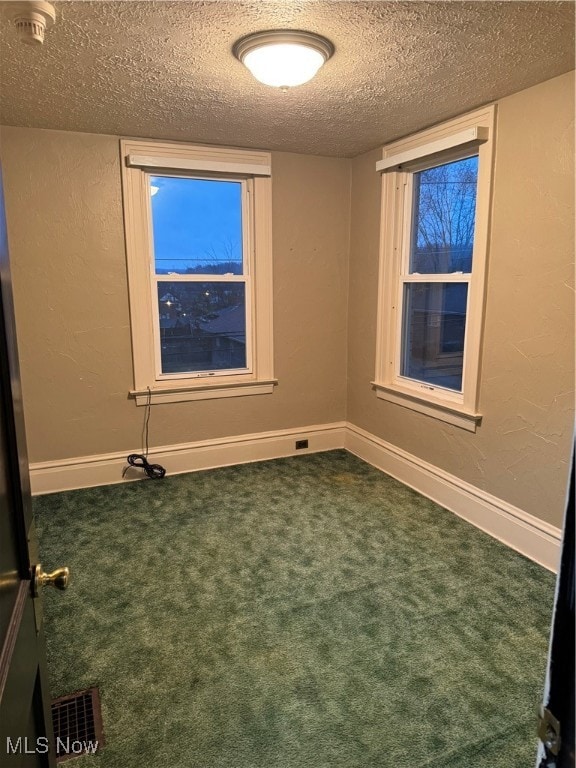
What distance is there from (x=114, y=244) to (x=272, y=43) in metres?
1.82

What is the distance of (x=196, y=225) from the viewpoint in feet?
11.7

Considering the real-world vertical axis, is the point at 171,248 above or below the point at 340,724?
above

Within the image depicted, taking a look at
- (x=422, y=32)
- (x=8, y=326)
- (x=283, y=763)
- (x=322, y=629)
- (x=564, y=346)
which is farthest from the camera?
(x=564, y=346)

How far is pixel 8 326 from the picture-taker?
3.00 ft

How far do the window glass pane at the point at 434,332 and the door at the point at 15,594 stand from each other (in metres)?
2.63

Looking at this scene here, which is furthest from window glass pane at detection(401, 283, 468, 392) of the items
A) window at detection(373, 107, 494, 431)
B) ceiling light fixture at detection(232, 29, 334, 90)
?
ceiling light fixture at detection(232, 29, 334, 90)

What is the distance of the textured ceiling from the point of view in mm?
1708

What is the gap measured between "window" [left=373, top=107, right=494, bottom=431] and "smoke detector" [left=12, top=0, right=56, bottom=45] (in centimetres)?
201

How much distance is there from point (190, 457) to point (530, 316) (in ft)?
8.05

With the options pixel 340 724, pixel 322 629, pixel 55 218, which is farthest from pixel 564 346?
pixel 55 218

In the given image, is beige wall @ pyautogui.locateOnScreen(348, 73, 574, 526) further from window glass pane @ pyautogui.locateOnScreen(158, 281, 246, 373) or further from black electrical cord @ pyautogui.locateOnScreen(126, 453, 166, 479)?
black electrical cord @ pyautogui.locateOnScreen(126, 453, 166, 479)

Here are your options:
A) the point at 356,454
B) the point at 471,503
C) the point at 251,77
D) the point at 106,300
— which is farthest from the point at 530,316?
the point at 106,300

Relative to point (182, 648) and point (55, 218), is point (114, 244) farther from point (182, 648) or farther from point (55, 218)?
point (182, 648)

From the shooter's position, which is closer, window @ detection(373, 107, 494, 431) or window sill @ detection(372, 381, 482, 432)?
window @ detection(373, 107, 494, 431)
